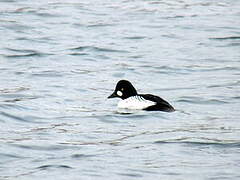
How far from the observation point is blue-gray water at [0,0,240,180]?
10.0 meters

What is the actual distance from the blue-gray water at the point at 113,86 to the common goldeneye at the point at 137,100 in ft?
0.37

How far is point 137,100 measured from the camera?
1341cm

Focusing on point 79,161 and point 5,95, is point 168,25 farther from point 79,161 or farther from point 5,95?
point 79,161

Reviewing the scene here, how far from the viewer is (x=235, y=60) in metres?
18.1

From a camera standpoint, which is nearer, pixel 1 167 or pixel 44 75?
pixel 1 167

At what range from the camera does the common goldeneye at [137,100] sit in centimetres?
1292

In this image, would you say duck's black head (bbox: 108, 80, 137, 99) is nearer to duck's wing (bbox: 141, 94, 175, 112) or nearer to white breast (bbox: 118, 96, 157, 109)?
white breast (bbox: 118, 96, 157, 109)

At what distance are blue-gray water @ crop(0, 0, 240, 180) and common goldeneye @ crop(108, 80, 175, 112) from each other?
114mm

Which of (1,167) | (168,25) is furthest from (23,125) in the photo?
(168,25)

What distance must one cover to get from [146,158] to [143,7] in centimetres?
1447

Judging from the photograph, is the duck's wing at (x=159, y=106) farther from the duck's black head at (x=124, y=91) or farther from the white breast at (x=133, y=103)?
the duck's black head at (x=124, y=91)

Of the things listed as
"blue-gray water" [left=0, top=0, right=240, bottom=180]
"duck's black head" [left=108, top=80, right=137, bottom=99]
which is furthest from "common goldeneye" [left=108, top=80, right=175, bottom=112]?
"blue-gray water" [left=0, top=0, right=240, bottom=180]

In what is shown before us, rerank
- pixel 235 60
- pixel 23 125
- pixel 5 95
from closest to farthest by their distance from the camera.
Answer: pixel 23 125, pixel 5 95, pixel 235 60

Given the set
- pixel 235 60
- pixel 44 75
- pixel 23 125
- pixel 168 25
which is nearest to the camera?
pixel 23 125
